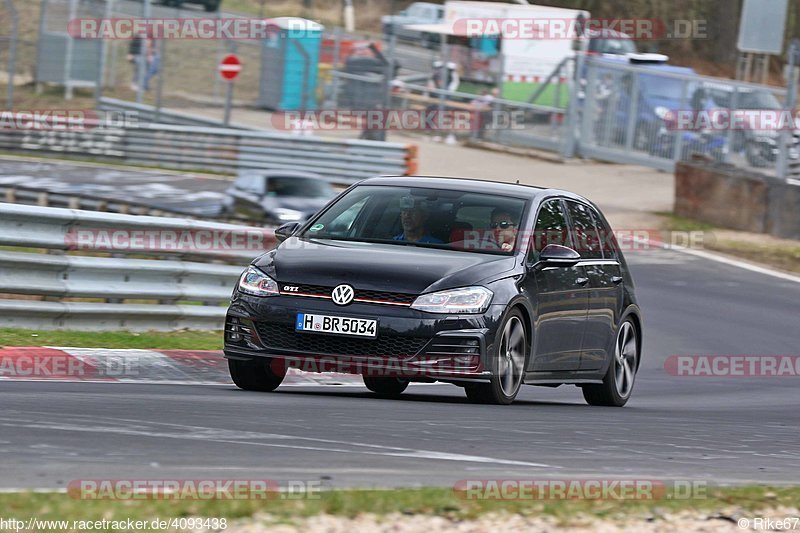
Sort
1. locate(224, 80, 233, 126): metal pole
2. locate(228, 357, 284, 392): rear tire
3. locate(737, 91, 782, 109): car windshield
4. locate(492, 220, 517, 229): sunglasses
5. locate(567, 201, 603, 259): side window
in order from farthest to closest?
locate(224, 80, 233, 126): metal pole, locate(737, 91, 782, 109): car windshield, locate(567, 201, 603, 259): side window, locate(492, 220, 517, 229): sunglasses, locate(228, 357, 284, 392): rear tire

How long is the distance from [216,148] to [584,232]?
22451 millimetres

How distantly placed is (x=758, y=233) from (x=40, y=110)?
57.8 feet

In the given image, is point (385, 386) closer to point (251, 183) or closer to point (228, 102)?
point (251, 183)

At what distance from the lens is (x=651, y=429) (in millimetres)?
8750

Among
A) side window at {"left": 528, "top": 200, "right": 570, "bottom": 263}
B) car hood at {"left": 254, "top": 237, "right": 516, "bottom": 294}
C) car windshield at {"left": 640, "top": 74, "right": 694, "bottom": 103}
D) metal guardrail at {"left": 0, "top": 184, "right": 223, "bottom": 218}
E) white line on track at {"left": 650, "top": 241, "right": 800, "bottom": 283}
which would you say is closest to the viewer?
car hood at {"left": 254, "top": 237, "right": 516, "bottom": 294}

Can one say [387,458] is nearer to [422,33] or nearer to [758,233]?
[758,233]

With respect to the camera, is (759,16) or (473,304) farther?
(759,16)

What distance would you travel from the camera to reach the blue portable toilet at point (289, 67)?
36094 mm

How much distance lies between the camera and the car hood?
891cm

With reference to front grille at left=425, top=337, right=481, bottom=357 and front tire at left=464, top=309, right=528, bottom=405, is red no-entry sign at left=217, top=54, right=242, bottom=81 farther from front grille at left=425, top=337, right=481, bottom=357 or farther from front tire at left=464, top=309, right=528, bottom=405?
front grille at left=425, top=337, right=481, bottom=357

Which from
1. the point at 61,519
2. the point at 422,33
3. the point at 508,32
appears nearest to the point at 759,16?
the point at 508,32

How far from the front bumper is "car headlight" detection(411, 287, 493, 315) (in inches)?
1.4

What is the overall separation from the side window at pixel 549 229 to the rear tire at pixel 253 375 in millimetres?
1790

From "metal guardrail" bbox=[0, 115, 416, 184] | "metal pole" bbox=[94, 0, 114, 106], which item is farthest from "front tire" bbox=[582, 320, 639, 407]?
"metal pole" bbox=[94, 0, 114, 106]
